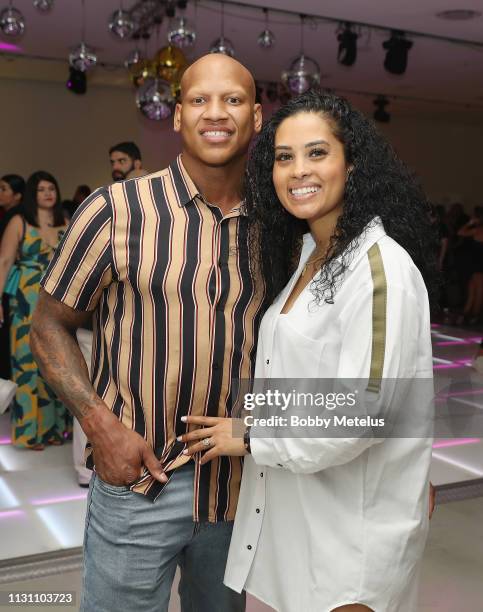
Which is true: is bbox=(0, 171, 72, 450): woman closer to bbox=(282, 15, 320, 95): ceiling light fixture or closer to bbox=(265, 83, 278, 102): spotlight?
bbox=(282, 15, 320, 95): ceiling light fixture

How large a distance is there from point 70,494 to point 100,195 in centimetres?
226

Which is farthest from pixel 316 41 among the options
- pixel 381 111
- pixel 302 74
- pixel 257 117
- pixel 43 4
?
pixel 257 117

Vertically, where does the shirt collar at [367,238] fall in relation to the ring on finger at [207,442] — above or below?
above

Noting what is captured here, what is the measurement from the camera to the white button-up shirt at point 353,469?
47.5 inches

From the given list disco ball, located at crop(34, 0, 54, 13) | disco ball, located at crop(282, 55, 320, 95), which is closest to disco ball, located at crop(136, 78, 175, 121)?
disco ball, located at crop(34, 0, 54, 13)

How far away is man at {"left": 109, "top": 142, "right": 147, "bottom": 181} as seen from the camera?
397cm

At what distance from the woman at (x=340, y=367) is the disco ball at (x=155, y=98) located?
3.88 meters

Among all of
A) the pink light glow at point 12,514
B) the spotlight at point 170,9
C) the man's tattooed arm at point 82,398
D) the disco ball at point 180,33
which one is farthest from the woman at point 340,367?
the spotlight at point 170,9

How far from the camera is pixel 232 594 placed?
5.05 feet

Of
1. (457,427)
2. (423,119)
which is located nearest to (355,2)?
(457,427)

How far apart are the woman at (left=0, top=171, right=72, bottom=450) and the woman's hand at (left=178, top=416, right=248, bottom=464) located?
2698 mm

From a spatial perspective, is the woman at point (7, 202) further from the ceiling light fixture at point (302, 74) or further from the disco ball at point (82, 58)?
the ceiling light fixture at point (302, 74)

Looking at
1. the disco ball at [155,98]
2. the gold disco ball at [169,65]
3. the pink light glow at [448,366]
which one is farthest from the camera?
the pink light glow at [448,366]

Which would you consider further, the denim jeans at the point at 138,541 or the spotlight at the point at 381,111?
the spotlight at the point at 381,111
